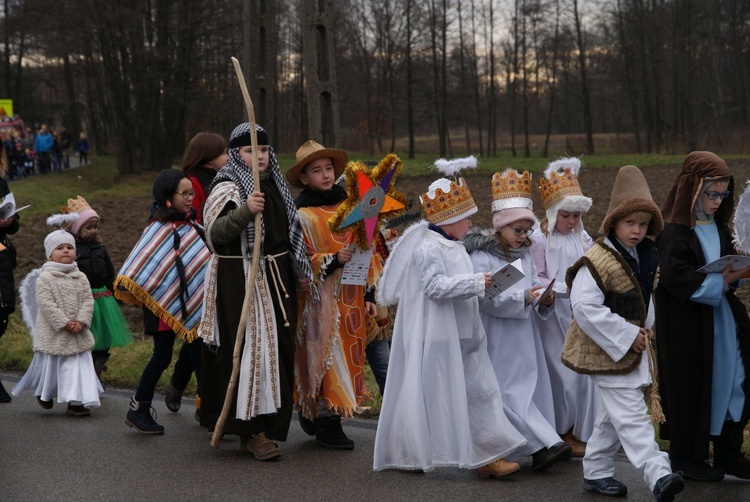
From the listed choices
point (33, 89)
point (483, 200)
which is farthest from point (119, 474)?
point (33, 89)

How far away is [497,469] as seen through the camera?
6.12m

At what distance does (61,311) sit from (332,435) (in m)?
2.70

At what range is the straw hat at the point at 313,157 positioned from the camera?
698cm

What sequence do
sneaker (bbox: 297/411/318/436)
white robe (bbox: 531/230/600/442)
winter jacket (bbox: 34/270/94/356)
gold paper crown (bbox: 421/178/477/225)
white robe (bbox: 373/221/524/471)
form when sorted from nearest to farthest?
white robe (bbox: 373/221/524/471)
gold paper crown (bbox: 421/178/477/225)
white robe (bbox: 531/230/600/442)
sneaker (bbox: 297/411/318/436)
winter jacket (bbox: 34/270/94/356)

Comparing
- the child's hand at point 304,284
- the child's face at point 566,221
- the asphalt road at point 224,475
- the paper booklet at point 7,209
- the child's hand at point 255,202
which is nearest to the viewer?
the asphalt road at point 224,475

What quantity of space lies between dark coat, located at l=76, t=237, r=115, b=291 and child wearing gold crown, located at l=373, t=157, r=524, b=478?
→ 11.9 feet

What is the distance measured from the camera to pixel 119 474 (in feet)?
20.9

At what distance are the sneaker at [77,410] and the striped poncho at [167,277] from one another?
3.62 ft

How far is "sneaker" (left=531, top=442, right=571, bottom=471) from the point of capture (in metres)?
6.12

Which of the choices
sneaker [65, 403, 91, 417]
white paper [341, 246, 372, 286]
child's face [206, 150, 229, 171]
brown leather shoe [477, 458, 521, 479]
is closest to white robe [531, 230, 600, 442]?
brown leather shoe [477, 458, 521, 479]

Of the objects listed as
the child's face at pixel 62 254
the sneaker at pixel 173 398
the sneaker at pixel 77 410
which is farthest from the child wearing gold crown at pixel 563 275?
the child's face at pixel 62 254

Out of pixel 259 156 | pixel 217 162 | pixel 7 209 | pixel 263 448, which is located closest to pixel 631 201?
pixel 259 156

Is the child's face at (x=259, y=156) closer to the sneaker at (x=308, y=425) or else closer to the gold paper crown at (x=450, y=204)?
the gold paper crown at (x=450, y=204)

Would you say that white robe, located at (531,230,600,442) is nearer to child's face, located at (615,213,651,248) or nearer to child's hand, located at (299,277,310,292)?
child's face, located at (615,213,651,248)
